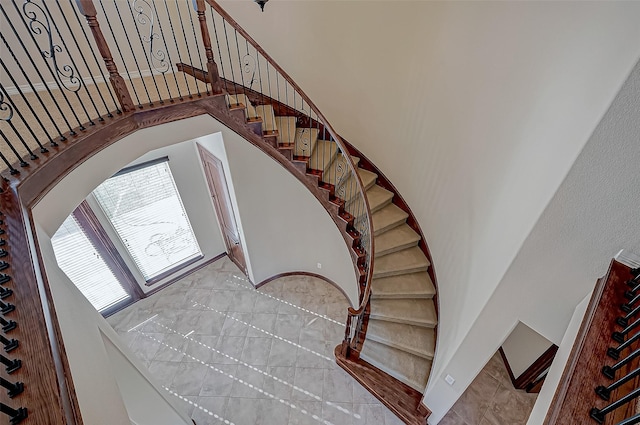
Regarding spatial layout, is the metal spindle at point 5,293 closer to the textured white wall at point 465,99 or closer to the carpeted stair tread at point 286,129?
the textured white wall at point 465,99

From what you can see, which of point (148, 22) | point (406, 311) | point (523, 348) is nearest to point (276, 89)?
point (148, 22)

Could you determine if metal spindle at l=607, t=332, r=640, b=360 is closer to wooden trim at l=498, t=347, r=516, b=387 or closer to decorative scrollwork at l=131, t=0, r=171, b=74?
wooden trim at l=498, t=347, r=516, b=387

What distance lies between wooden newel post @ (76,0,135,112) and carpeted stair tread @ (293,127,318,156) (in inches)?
73.2

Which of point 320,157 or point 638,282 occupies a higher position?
point 638,282

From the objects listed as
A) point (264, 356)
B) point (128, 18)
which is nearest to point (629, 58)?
point (264, 356)

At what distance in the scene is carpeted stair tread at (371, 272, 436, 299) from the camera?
368 centimetres

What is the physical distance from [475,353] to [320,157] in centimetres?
290

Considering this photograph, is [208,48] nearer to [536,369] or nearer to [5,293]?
[5,293]

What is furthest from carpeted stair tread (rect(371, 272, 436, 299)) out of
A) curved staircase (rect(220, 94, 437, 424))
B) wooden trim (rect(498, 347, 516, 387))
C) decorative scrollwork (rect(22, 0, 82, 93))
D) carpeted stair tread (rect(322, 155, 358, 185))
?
decorative scrollwork (rect(22, 0, 82, 93))

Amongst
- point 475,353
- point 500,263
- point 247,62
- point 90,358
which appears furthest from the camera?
point 247,62

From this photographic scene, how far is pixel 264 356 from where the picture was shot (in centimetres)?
391

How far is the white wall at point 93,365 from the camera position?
1.33 meters

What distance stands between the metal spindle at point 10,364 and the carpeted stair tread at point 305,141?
10.1 ft

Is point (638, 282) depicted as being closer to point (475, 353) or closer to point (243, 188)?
point (475, 353)
